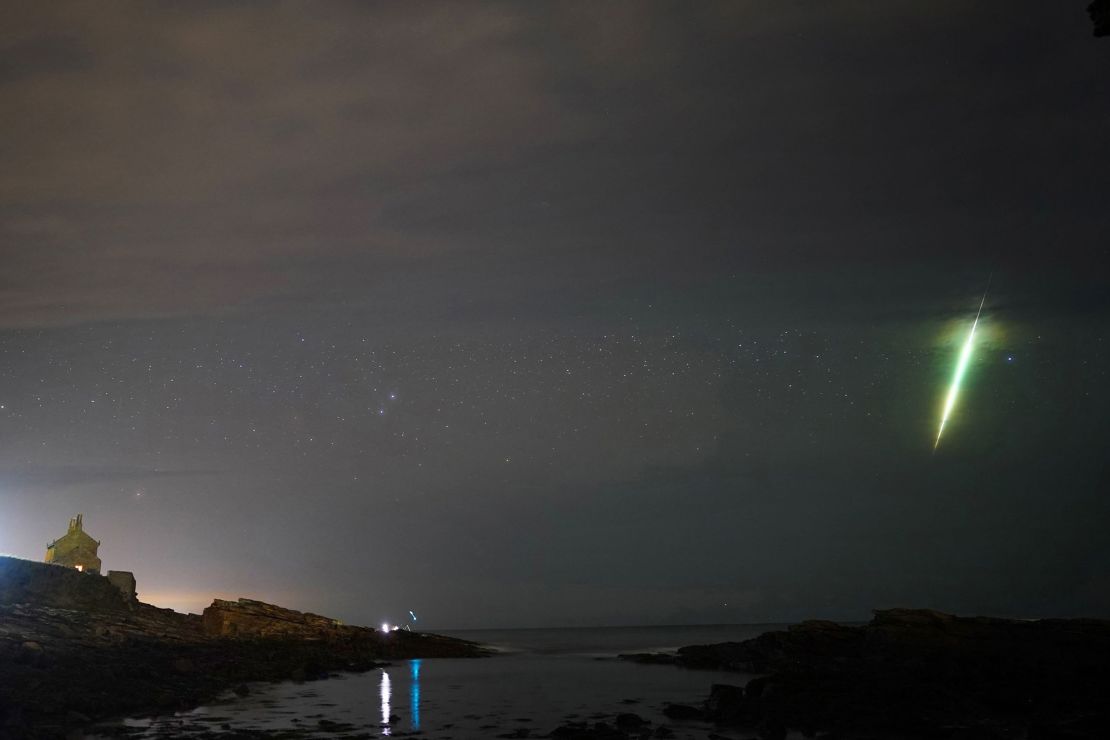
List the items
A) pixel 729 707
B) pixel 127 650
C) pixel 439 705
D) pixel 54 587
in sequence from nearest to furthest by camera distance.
A: pixel 729 707, pixel 439 705, pixel 127 650, pixel 54 587

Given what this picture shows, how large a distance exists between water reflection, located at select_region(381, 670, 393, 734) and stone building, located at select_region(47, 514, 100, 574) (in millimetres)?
43422

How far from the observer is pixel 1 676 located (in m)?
33.2

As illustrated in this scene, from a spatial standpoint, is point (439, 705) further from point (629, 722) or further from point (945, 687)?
point (945, 687)

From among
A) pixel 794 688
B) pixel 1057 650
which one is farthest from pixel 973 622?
pixel 794 688

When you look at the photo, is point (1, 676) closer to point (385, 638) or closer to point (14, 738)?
point (14, 738)

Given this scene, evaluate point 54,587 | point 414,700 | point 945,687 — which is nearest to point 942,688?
point 945,687

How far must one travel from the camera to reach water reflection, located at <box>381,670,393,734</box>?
3354 centimetres

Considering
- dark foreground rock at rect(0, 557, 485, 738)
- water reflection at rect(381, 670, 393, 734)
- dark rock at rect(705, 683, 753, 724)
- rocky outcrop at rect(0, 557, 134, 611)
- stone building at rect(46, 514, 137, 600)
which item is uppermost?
stone building at rect(46, 514, 137, 600)

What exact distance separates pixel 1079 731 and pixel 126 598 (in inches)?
3044

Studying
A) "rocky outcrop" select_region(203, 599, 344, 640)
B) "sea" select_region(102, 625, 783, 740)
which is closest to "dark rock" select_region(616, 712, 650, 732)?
"sea" select_region(102, 625, 783, 740)

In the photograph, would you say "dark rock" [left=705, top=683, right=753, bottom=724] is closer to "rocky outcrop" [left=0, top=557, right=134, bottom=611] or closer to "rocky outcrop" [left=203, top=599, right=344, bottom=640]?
"rocky outcrop" [left=0, top=557, right=134, bottom=611]

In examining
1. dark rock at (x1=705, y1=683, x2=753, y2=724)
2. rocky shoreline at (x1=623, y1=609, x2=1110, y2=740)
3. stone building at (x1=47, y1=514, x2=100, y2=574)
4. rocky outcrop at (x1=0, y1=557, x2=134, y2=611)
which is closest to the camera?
rocky shoreline at (x1=623, y1=609, x2=1110, y2=740)

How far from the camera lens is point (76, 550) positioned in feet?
290

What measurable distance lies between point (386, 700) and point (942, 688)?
2891cm
